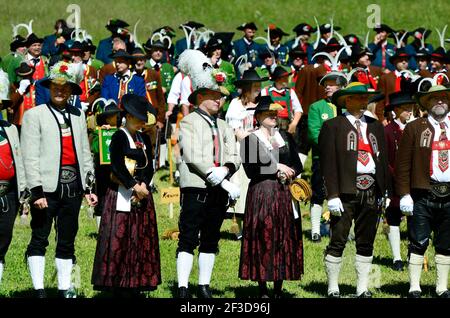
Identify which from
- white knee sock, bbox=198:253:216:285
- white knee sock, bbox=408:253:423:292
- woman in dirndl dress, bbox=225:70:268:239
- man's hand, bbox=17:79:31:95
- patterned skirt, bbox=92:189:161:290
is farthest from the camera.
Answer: man's hand, bbox=17:79:31:95

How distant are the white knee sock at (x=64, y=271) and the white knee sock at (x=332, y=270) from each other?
257 cm

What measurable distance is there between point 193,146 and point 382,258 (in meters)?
3.67

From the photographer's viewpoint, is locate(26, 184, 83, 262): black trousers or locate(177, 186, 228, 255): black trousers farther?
locate(177, 186, 228, 255): black trousers

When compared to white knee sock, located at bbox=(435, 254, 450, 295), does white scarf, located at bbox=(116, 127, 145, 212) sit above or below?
above

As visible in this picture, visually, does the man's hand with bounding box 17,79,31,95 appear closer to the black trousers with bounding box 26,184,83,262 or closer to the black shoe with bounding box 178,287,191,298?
the black trousers with bounding box 26,184,83,262

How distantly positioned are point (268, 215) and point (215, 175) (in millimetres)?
740

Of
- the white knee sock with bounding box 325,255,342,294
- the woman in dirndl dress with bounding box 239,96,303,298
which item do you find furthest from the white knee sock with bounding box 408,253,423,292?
the woman in dirndl dress with bounding box 239,96,303,298

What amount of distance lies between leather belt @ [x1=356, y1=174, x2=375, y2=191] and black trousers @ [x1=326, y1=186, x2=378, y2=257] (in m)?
0.04

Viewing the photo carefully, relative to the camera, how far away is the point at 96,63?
57.7 feet

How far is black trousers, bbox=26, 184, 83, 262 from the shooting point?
982cm

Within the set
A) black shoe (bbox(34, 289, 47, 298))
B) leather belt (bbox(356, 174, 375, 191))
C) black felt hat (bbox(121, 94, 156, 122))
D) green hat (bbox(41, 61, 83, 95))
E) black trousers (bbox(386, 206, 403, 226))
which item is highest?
green hat (bbox(41, 61, 83, 95))

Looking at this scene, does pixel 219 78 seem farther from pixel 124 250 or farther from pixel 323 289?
pixel 323 289

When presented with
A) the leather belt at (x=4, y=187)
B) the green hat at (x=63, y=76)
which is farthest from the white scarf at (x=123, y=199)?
the green hat at (x=63, y=76)
